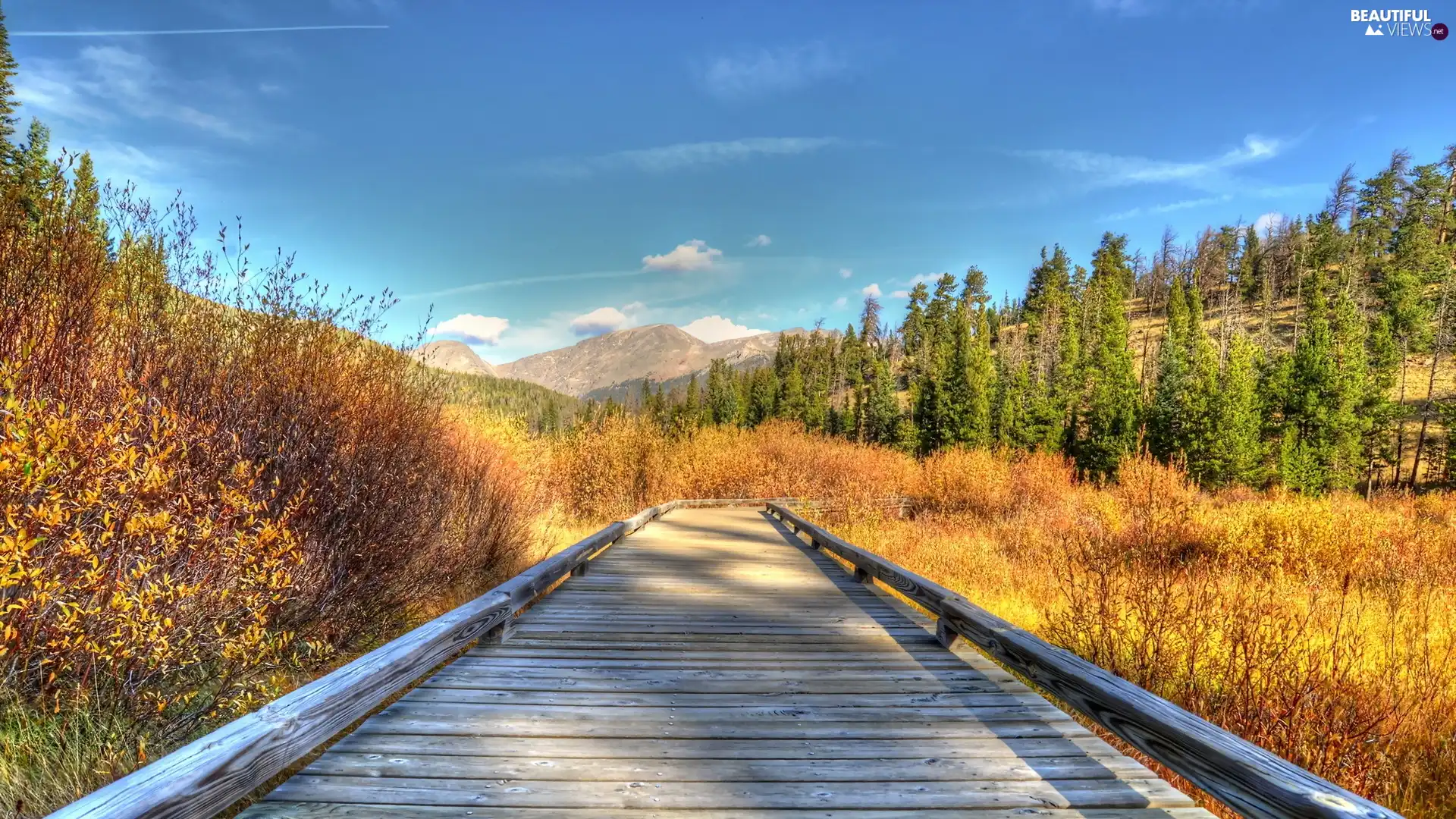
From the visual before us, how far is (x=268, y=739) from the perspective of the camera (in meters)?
2.03

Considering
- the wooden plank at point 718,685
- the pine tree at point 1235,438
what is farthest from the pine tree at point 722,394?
the wooden plank at point 718,685

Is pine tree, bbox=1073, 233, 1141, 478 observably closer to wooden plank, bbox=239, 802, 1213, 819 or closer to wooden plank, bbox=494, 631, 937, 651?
wooden plank, bbox=494, 631, 937, 651

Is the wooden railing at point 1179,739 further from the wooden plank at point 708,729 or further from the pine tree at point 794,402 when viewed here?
the pine tree at point 794,402

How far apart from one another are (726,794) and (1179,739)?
5.56 feet

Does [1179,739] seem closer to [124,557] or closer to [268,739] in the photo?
[268,739]

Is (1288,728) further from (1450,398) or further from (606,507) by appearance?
(1450,398)

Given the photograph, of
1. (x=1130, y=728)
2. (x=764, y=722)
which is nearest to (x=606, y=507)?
(x=764, y=722)

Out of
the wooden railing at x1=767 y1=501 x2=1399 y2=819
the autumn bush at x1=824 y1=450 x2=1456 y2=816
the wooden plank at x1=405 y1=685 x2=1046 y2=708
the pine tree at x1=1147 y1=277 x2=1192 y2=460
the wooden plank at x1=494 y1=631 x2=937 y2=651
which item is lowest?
the autumn bush at x1=824 y1=450 x2=1456 y2=816

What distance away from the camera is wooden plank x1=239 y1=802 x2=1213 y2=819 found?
2.20 m

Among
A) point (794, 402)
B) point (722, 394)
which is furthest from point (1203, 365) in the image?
point (722, 394)

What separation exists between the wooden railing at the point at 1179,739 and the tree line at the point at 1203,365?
308 inches

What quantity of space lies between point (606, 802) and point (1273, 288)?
98.0 metres

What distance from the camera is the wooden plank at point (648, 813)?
7.20 ft

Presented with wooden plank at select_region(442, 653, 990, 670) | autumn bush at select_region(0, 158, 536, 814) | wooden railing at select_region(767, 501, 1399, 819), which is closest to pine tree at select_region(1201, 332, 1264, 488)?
wooden plank at select_region(442, 653, 990, 670)
